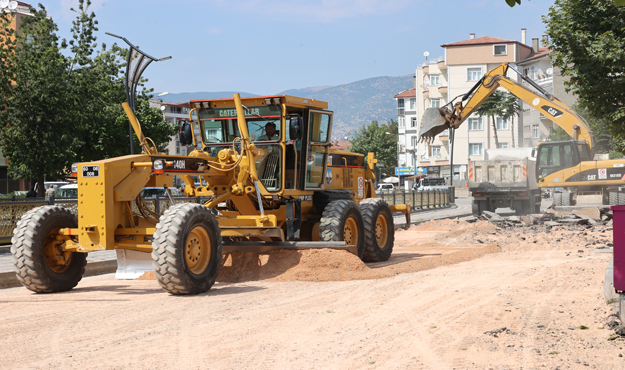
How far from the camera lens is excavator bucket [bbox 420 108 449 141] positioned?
2334cm

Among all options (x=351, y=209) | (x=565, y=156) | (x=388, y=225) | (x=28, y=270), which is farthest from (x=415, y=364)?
(x=565, y=156)

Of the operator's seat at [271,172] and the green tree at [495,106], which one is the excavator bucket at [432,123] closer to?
the operator's seat at [271,172]

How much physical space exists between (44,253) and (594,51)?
18876 millimetres

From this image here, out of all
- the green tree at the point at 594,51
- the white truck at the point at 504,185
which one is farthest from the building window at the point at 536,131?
the green tree at the point at 594,51

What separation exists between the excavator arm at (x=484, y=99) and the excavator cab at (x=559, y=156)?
1.44 ft

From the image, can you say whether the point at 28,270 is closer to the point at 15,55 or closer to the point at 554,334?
the point at 554,334

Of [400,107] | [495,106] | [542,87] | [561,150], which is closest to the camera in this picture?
[561,150]

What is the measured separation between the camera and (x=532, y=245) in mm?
15648

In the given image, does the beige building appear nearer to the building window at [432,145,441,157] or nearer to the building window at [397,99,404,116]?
the building window at [432,145,441,157]

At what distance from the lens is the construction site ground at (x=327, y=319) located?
558 cm

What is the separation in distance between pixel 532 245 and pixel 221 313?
1001 centimetres

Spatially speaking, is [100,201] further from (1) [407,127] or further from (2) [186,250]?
(1) [407,127]

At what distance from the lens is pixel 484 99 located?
2492cm

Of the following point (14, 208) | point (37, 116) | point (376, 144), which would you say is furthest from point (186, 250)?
point (376, 144)
